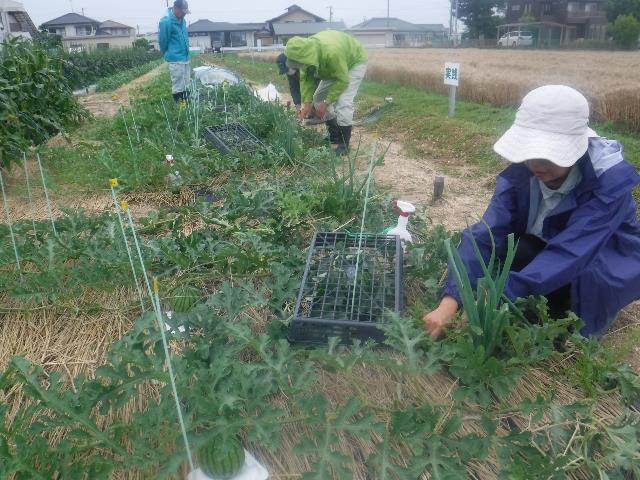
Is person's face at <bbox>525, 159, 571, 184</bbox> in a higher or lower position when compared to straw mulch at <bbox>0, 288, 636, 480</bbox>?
higher

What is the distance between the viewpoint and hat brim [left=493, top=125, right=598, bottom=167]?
1.58 metres

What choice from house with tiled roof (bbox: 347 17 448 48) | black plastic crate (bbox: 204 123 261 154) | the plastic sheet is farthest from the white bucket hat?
house with tiled roof (bbox: 347 17 448 48)

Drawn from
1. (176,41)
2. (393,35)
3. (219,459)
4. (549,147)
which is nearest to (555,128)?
(549,147)

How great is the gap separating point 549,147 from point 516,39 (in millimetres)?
28608

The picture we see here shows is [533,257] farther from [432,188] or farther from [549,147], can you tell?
[432,188]

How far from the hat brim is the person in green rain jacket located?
2.90m

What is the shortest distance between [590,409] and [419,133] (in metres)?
5.51

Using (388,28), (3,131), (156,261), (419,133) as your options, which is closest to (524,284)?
(156,261)

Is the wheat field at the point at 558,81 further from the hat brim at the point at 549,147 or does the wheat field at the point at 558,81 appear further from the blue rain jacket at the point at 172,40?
the hat brim at the point at 549,147

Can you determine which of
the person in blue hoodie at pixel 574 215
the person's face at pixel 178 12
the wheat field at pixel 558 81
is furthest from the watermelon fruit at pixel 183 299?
the wheat field at pixel 558 81

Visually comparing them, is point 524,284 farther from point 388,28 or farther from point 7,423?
point 388,28

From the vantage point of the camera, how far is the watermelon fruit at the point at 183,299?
1904 millimetres

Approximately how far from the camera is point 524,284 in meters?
1.64

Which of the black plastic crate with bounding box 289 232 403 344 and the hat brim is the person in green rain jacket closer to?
the black plastic crate with bounding box 289 232 403 344
